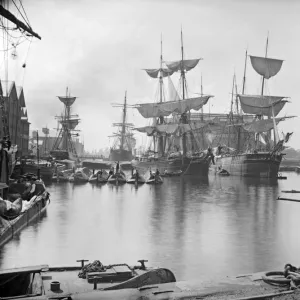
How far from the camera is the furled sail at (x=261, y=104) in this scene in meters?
90.0

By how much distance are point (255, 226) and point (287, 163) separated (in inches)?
6058

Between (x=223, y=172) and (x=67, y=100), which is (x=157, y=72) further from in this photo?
(x=223, y=172)

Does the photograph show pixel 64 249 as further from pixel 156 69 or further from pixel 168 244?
pixel 156 69

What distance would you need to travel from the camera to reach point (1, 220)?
57.2 feet

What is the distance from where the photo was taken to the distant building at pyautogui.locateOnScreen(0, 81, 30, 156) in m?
59.6

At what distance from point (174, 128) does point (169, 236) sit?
248 feet

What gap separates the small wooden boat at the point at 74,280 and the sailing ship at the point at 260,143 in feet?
223

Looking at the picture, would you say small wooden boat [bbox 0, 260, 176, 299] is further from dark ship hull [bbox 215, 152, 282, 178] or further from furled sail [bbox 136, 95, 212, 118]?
furled sail [bbox 136, 95, 212, 118]

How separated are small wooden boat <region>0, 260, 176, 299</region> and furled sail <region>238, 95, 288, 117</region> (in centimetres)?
8417

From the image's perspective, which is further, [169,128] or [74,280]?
[169,128]

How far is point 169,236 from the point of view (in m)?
20.3

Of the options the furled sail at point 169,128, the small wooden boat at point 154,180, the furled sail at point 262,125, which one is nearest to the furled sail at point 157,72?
the furled sail at point 169,128

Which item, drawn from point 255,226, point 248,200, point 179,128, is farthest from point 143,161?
point 255,226

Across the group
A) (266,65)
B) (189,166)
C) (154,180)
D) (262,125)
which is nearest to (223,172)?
(189,166)
